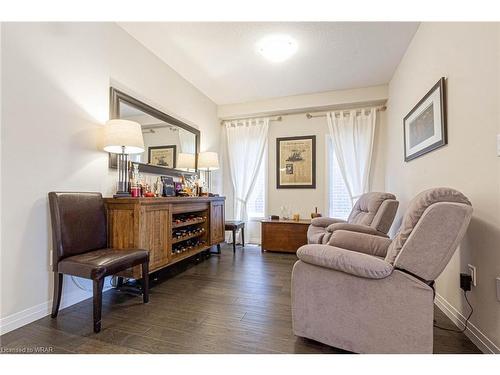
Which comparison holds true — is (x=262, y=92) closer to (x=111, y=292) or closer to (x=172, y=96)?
(x=172, y=96)

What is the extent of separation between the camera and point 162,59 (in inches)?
121

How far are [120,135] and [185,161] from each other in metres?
1.42

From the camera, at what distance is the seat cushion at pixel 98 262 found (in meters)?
1.64

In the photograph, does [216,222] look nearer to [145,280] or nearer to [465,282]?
[145,280]

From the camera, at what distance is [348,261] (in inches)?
52.1

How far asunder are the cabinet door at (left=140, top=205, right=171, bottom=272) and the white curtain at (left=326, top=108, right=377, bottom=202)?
2987mm

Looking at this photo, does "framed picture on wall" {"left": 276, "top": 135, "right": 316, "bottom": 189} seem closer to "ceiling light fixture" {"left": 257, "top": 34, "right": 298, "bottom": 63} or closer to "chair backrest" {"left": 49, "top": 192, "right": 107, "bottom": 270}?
"ceiling light fixture" {"left": 257, "top": 34, "right": 298, "bottom": 63}

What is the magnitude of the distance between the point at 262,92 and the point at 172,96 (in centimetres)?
151

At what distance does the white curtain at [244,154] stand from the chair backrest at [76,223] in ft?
8.84

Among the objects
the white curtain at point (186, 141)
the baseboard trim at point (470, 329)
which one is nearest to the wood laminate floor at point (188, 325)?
the baseboard trim at point (470, 329)

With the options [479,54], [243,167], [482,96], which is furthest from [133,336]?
[243,167]

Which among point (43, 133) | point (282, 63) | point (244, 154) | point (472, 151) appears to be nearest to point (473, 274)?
point (472, 151)

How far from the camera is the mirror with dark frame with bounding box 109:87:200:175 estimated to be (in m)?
2.56

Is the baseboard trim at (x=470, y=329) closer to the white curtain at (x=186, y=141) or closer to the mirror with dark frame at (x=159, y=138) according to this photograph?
the mirror with dark frame at (x=159, y=138)
